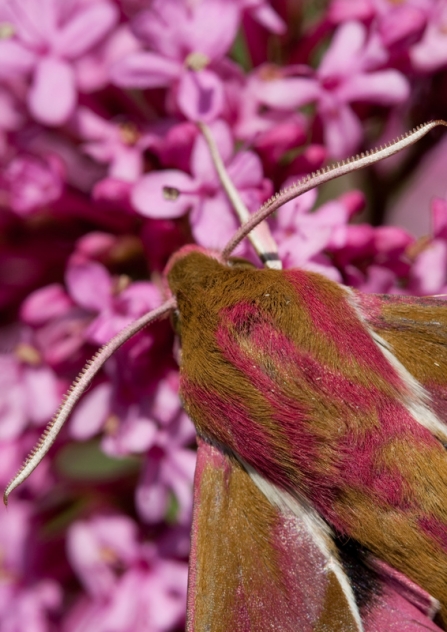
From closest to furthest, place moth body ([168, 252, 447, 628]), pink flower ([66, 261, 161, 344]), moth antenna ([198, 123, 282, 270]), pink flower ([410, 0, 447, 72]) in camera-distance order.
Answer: moth body ([168, 252, 447, 628]) < moth antenna ([198, 123, 282, 270]) < pink flower ([66, 261, 161, 344]) < pink flower ([410, 0, 447, 72])

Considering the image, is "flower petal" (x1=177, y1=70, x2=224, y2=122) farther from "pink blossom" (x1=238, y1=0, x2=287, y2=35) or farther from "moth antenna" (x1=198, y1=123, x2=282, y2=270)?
"pink blossom" (x1=238, y1=0, x2=287, y2=35)

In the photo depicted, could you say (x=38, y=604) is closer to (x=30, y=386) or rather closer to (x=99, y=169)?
(x=30, y=386)

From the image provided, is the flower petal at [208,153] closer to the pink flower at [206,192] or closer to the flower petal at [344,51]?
the pink flower at [206,192]

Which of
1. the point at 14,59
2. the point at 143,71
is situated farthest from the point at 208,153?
the point at 14,59

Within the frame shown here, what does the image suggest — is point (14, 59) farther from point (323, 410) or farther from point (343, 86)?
point (323, 410)

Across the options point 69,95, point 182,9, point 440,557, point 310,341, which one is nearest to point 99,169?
point 69,95

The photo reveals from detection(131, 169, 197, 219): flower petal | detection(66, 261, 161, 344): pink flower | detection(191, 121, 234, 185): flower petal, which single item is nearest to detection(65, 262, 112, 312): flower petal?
detection(66, 261, 161, 344): pink flower
